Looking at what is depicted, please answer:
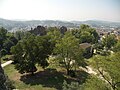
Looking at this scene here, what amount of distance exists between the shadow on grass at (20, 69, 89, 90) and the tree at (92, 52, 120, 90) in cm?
966

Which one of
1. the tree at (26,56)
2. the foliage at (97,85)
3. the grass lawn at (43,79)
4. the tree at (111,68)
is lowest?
the grass lawn at (43,79)

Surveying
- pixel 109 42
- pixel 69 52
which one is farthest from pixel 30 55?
pixel 109 42

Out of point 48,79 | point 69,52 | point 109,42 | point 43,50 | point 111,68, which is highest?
point 111,68

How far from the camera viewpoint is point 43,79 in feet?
110

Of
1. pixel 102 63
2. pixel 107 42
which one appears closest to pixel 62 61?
pixel 102 63

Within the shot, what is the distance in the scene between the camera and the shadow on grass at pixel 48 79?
31562 mm

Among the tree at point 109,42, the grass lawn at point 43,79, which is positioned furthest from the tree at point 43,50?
the tree at point 109,42

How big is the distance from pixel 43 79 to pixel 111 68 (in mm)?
15576

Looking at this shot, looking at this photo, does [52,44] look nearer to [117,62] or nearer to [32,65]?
[32,65]

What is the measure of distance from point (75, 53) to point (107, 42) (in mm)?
31162

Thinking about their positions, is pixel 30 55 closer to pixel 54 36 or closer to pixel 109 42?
pixel 54 36

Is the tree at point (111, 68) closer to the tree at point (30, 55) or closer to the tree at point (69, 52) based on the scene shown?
the tree at point (69, 52)

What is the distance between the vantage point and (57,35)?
178ft

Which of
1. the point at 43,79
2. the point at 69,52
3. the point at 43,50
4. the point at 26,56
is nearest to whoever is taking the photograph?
the point at 43,79
